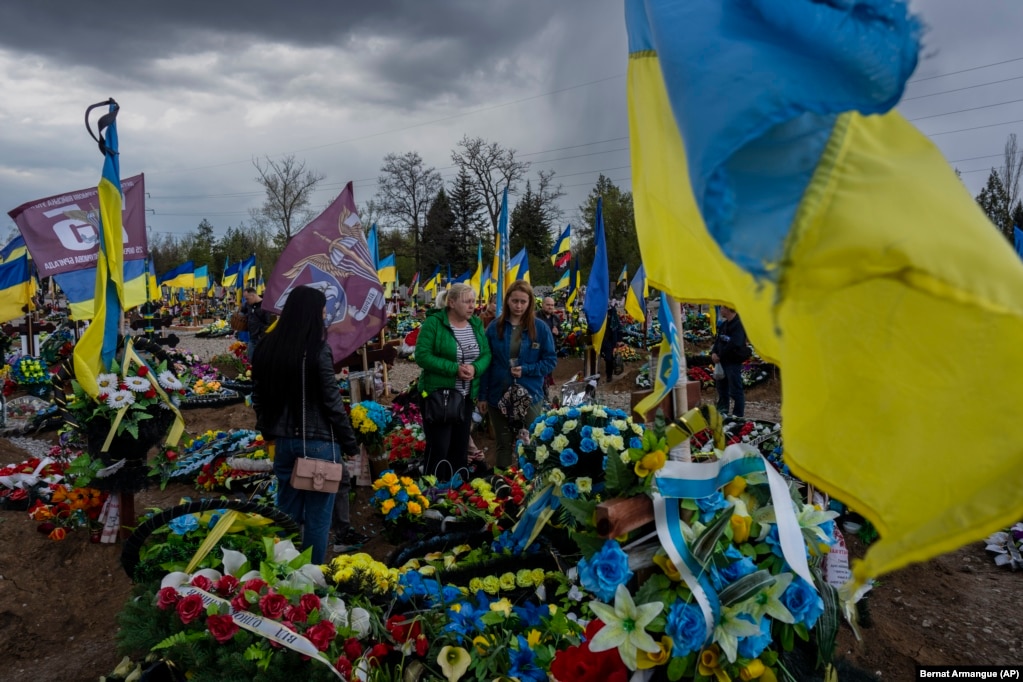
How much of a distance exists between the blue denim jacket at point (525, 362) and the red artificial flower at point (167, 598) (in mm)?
3424

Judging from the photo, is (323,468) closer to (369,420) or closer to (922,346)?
(369,420)

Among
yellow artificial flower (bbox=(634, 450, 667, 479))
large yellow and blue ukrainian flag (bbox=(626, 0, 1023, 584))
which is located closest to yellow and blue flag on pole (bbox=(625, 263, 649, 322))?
yellow artificial flower (bbox=(634, 450, 667, 479))

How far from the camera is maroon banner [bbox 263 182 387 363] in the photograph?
6086 mm

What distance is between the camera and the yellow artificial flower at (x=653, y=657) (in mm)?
2166

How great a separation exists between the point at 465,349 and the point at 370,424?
1391 mm

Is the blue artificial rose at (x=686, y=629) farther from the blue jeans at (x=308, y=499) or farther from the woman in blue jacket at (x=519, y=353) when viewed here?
the woman in blue jacket at (x=519, y=353)

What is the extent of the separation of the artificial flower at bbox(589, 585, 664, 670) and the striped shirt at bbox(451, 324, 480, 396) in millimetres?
3209

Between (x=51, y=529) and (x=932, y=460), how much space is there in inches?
223

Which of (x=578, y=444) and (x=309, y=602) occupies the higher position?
(x=578, y=444)

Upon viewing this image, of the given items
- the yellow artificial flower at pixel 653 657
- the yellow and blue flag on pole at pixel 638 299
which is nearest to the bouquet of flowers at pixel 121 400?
the yellow artificial flower at pixel 653 657

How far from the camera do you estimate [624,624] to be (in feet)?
7.16

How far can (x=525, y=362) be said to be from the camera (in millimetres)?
5797

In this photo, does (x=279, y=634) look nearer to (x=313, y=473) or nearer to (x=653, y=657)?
(x=313, y=473)

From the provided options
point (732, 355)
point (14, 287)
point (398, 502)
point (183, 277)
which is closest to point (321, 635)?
point (398, 502)
